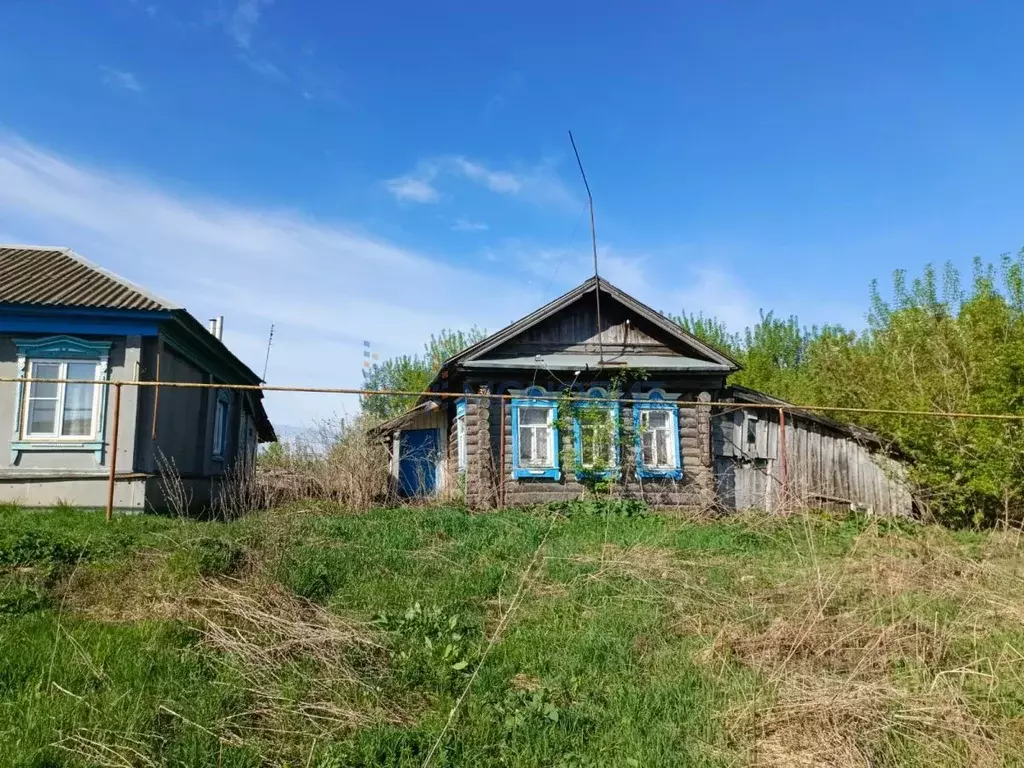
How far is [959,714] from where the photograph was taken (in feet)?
13.6

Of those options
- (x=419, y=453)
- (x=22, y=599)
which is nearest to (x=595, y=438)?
(x=419, y=453)

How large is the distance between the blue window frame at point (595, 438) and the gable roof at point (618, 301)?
5.16 ft

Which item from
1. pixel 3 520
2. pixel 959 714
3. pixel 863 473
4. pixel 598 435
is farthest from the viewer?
pixel 863 473

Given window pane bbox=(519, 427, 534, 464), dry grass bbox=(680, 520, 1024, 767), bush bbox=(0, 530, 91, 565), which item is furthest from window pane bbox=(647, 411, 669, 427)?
bush bbox=(0, 530, 91, 565)

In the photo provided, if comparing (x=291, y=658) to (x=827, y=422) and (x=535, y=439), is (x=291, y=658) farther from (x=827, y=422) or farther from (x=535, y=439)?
(x=827, y=422)

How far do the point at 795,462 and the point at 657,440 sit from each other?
3172 mm

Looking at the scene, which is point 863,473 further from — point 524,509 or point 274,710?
point 274,710

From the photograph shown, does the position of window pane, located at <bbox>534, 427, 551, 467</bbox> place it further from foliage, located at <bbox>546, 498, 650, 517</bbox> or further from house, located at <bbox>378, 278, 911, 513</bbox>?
foliage, located at <bbox>546, 498, 650, 517</bbox>

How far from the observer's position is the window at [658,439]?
15305 millimetres

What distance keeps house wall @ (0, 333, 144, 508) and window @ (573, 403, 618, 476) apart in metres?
8.42

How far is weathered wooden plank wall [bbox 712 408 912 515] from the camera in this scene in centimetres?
1588

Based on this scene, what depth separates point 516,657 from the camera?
17.4ft

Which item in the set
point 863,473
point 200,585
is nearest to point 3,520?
point 200,585

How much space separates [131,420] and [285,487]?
361 centimetres
